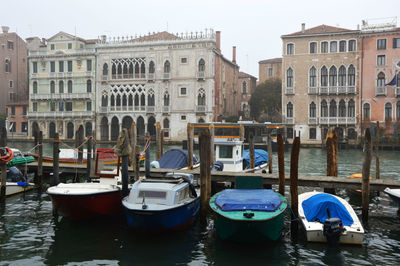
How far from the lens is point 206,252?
301 inches

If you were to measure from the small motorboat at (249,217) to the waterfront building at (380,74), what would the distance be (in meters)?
27.6

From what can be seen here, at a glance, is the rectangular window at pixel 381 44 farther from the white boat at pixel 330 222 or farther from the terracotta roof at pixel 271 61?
the white boat at pixel 330 222

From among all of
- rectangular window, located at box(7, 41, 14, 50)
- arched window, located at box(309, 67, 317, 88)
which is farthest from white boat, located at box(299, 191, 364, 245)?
rectangular window, located at box(7, 41, 14, 50)

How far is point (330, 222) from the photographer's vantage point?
7.67 m

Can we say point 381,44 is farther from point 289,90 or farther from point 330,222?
point 330,222

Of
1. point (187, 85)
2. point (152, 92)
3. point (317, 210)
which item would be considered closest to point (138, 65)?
point (152, 92)

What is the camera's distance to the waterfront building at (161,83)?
36812 mm

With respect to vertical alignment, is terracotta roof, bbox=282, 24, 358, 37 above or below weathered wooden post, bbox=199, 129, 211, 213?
above

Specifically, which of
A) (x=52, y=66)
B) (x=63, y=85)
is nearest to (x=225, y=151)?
(x=63, y=85)

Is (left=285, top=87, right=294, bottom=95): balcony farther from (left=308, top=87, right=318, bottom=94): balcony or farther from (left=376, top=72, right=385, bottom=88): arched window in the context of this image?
(left=376, top=72, right=385, bottom=88): arched window

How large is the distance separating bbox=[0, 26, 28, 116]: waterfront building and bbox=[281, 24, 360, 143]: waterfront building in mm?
28965

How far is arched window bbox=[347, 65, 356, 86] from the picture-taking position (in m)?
34.4

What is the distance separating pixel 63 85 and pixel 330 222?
37660 mm

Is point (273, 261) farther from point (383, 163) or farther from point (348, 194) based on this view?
point (383, 163)
